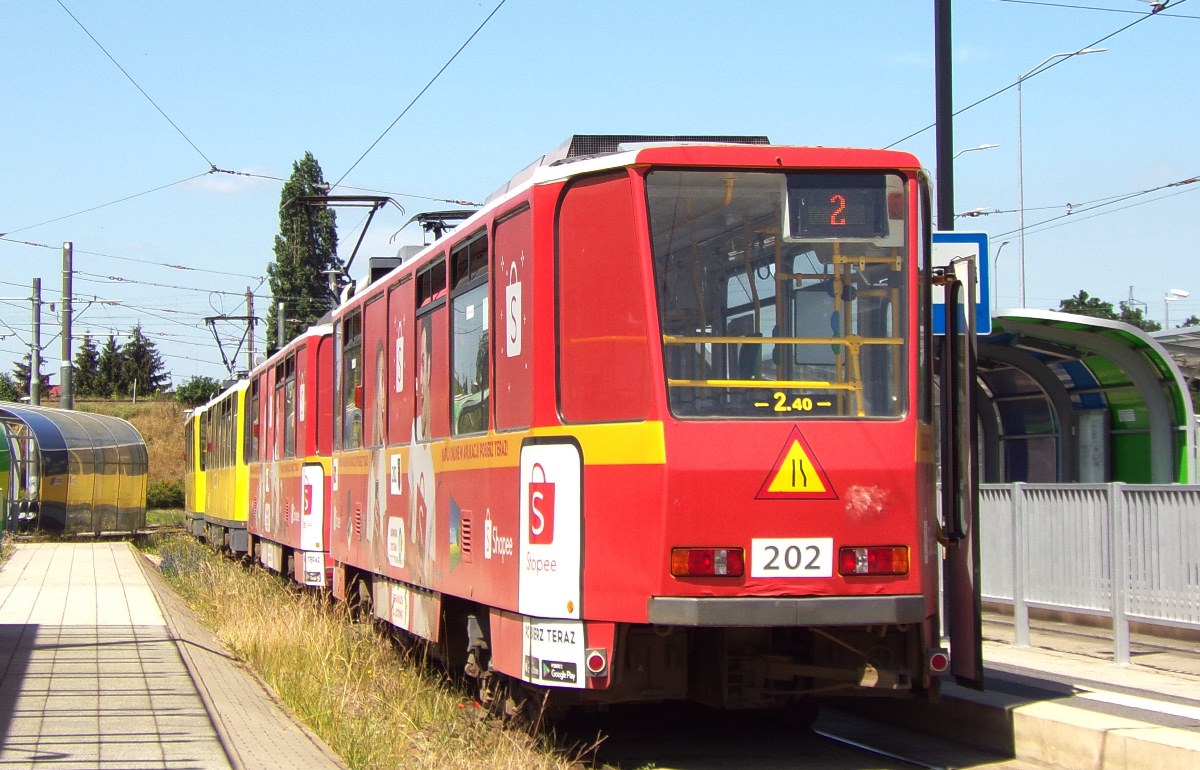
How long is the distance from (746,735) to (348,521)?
5.03m

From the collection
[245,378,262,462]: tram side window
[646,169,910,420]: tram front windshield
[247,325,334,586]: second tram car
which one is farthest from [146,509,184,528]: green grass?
[646,169,910,420]: tram front windshield

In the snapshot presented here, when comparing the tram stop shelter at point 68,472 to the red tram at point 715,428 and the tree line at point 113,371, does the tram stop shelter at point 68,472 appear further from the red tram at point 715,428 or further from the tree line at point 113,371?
the tree line at point 113,371

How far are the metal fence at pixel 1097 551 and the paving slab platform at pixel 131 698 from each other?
5805mm

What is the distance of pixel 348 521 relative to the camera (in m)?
12.9

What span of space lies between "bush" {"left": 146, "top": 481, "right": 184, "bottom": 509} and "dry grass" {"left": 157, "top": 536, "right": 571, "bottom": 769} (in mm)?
45202

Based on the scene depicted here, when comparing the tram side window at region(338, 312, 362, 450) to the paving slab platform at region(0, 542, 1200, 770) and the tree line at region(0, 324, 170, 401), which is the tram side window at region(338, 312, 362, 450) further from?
the tree line at region(0, 324, 170, 401)

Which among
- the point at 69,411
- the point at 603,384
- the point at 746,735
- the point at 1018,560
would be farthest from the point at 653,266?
the point at 69,411

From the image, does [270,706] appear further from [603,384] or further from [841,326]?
Answer: [841,326]

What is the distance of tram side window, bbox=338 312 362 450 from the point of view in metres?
12.5

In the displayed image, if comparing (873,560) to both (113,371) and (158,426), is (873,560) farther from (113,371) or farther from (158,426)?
(113,371)

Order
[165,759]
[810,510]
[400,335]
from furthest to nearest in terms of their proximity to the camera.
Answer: [400,335], [165,759], [810,510]

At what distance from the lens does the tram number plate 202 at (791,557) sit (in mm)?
6941

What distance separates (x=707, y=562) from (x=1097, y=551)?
17.1 ft

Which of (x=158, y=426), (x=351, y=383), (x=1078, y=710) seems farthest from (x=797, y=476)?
(x=158, y=426)
